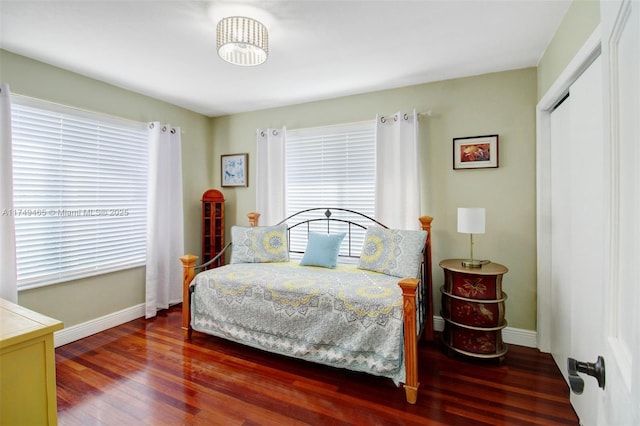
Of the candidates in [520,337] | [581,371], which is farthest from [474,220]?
[581,371]

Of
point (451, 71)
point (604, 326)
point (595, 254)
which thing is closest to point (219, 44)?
point (451, 71)

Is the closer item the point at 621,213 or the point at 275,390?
the point at 621,213

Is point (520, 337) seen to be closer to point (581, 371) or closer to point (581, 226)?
point (581, 226)

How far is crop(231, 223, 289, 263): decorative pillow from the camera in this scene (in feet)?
10.5

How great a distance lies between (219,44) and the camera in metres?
1.92

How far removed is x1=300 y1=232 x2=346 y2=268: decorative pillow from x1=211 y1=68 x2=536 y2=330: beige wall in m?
0.97

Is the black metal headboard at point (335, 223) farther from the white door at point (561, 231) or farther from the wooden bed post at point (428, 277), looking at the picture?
the white door at point (561, 231)

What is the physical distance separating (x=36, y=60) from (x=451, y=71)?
3.57m

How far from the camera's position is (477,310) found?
2.39 m

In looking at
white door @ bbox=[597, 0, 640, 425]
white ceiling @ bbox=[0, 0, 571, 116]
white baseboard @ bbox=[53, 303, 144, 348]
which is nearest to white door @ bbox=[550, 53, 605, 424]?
white ceiling @ bbox=[0, 0, 571, 116]

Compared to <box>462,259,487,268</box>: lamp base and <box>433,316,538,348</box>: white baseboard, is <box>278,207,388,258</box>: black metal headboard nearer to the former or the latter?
<box>462,259,487,268</box>: lamp base

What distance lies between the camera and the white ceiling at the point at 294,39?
1881 millimetres

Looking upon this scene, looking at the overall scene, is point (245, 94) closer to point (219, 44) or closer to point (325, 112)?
point (325, 112)

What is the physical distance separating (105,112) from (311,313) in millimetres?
2833
